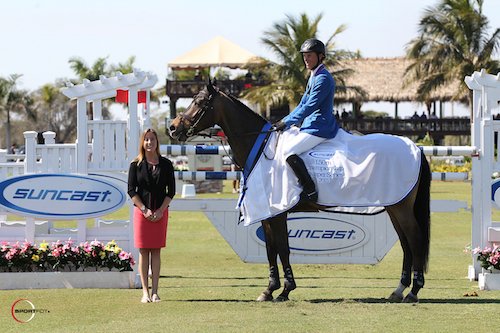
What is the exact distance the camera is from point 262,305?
1050 cm

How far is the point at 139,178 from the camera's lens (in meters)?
10.9

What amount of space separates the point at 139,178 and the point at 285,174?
1.42m

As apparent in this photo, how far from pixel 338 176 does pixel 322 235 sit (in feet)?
9.10

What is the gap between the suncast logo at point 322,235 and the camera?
44.8 feet

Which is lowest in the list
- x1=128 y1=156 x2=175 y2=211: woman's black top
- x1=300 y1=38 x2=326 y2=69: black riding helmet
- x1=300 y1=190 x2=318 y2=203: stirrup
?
x1=300 y1=190 x2=318 y2=203: stirrup

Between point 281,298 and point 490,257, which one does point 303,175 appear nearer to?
point 281,298

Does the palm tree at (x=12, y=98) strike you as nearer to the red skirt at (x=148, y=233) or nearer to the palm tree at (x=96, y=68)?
the palm tree at (x=96, y=68)

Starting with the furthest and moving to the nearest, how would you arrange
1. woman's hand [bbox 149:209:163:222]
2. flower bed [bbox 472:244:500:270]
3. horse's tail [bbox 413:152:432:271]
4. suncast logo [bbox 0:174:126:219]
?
suncast logo [bbox 0:174:126:219], flower bed [bbox 472:244:500:270], horse's tail [bbox 413:152:432:271], woman's hand [bbox 149:209:163:222]

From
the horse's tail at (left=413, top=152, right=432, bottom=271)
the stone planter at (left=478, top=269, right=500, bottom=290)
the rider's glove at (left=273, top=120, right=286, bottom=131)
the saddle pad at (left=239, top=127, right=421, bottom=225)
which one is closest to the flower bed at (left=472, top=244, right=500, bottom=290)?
the stone planter at (left=478, top=269, right=500, bottom=290)

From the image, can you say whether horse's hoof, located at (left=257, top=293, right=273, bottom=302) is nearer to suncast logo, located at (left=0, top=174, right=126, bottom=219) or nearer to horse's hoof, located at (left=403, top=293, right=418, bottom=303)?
horse's hoof, located at (left=403, top=293, right=418, bottom=303)

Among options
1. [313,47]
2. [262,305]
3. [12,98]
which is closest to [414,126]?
[12,98]

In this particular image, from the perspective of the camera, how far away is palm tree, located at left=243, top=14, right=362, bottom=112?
53.4m

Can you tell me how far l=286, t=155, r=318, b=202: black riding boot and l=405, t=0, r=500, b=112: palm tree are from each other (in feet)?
151

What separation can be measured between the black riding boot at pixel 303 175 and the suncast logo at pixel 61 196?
96.3 inches
